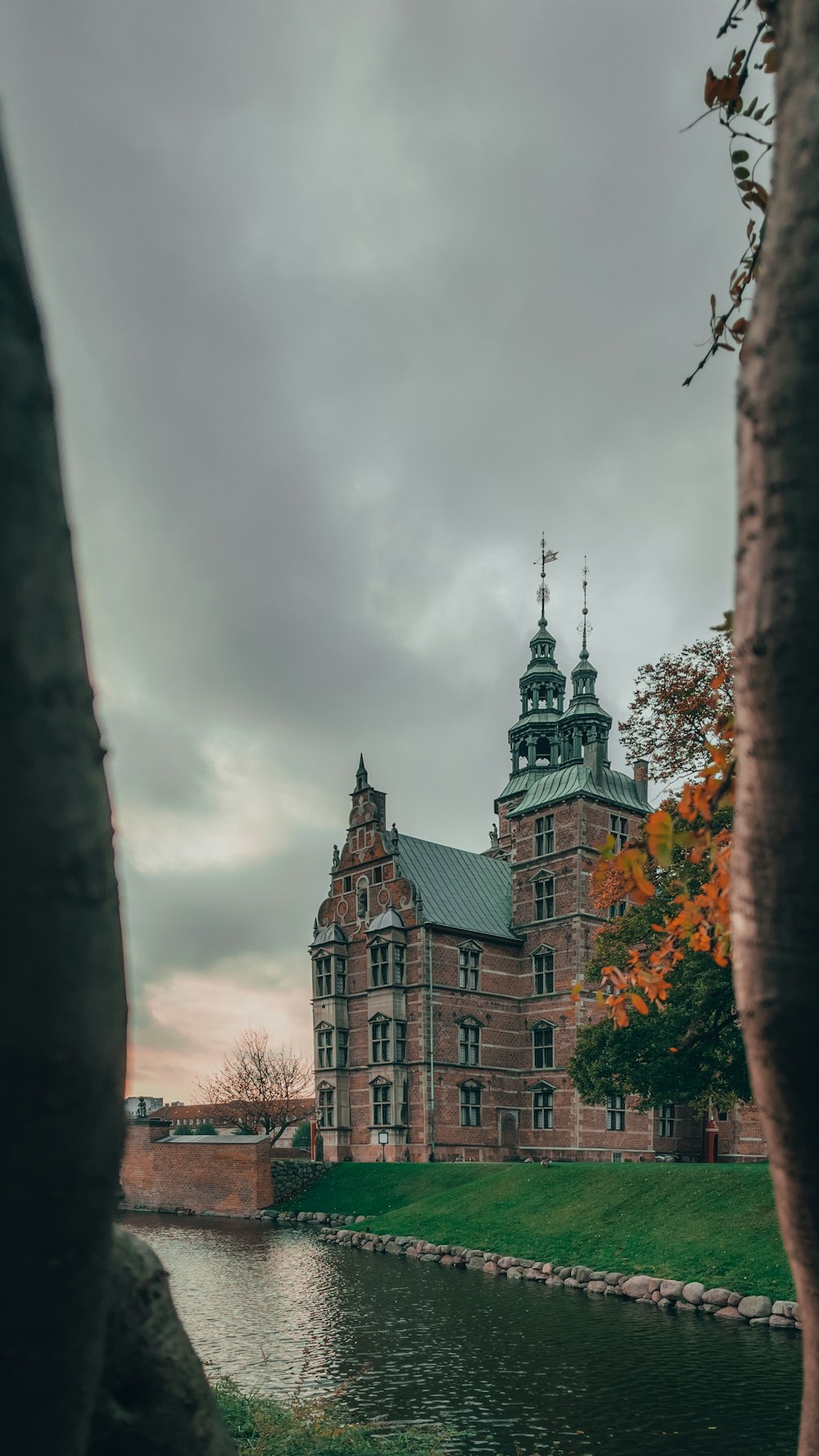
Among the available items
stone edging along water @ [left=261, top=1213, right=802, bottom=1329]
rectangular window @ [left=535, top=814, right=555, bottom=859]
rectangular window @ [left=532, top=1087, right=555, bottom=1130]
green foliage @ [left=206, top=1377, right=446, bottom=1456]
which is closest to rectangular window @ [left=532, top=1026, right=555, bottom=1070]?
rectangular window @ [left=532, top=1087, right=555, bottom=1130]

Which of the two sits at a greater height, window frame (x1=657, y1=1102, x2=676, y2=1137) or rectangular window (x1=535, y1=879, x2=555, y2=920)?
rectangular window (x1=535, y1=879, x2=555, y2=920)

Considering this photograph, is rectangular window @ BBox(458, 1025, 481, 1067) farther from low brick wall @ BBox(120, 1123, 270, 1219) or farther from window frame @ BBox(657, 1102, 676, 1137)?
low brick wall @ BBox(120, 1123, 270, 1219)

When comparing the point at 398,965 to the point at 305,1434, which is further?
the point at 398,965

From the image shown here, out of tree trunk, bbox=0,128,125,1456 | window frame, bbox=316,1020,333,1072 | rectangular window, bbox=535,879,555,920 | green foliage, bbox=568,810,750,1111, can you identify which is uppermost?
rectangular window, bbox=535,879,555,920

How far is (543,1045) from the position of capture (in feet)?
146

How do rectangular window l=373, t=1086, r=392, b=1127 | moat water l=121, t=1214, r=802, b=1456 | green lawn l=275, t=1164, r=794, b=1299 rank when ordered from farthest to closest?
rectangular window l=373, t=1086, r=392, b=1127 → green lawn l=275, t=1164, r=794, b=1299 → moat water l=121, t=1214, r=802, b=1456

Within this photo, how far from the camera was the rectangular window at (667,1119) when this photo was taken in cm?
4091

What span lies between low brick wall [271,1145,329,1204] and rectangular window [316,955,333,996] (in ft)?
23.1

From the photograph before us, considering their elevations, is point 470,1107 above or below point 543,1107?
above

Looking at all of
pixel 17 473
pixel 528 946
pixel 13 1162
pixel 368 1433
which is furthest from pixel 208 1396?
pixel 528 946

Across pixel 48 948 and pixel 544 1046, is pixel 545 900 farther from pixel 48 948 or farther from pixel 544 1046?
pixel 48 948

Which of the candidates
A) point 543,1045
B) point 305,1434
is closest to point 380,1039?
point 543,1045

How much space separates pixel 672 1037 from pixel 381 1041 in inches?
799

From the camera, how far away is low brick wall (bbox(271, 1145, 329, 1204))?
39.8m
